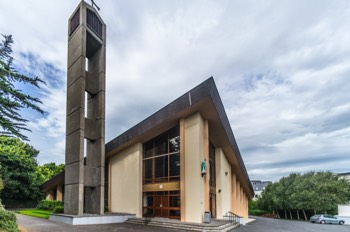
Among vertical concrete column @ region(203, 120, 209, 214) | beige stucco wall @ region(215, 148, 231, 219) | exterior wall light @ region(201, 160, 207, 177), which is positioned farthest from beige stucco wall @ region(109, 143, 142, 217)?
beige stucco wall @ region(215, 148, 231, 219)

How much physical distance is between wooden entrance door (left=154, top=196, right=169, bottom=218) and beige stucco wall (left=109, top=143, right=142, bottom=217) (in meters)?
1.34

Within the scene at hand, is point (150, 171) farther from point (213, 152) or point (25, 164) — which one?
point (25, 164)

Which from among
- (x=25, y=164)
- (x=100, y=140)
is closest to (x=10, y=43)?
(x=100, y=140)

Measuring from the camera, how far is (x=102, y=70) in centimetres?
1969

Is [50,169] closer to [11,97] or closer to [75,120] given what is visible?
[75,120]

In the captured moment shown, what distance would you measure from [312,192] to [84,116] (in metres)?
31.1

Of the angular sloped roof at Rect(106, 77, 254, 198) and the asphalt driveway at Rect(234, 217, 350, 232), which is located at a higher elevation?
the angular sloped roof at Rect(106, 77, 254, 198)

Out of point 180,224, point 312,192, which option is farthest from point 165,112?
point 312,192

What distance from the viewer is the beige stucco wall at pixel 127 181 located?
1978 centimetres

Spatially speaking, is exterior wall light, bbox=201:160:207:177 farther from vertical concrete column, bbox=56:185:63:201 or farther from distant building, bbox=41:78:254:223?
vertical concrete column, bbox=56:185:63:201

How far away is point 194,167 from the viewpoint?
16844mm

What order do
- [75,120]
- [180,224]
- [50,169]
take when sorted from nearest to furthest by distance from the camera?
[180,224] < [75,120] < [50,169]

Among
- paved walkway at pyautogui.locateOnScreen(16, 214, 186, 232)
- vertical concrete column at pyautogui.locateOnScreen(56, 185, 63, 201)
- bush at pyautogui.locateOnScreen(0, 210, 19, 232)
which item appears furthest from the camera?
vertical concrete column at pyautogui.locateOnScreen(56, 185, 63, 201)

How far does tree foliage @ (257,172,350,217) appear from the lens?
3497cm
